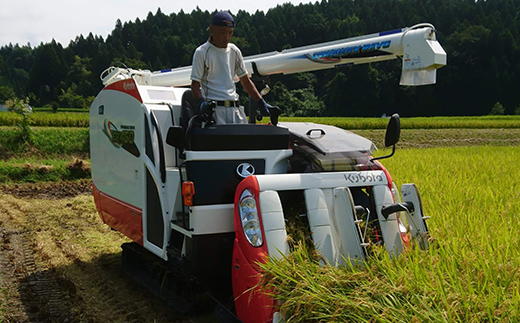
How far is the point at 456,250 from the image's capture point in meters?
3.34

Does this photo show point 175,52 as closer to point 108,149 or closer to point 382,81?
point 382,81

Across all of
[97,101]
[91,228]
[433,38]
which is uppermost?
[433,38]

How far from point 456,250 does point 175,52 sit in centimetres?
5860

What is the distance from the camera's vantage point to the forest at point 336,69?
189ft

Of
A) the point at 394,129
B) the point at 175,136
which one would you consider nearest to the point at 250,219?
the point at 175,136


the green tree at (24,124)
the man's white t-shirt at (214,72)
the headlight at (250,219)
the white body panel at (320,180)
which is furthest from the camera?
the green tree at (24,124)

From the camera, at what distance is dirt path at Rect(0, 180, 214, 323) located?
4.68 meters

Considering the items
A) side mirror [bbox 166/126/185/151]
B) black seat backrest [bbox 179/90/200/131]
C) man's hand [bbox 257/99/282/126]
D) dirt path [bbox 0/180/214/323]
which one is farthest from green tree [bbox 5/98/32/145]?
side mirror [bbox 166/126/185/151]

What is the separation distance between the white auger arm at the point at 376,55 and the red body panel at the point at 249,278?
7.41ft

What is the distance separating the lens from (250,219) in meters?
3.63

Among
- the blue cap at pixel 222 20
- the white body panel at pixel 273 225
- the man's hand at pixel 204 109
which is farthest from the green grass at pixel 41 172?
the white body panel at pixel 273 225

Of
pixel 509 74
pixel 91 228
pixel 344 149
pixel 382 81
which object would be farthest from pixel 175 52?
pixel 344 149

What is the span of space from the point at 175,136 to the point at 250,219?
1052mm

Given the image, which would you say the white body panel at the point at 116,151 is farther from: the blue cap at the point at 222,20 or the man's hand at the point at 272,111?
the man's hand at the point at 272,111
